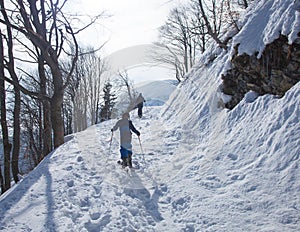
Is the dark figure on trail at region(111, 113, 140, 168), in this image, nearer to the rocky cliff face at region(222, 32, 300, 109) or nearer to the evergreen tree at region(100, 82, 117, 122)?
the rocky cliff face at region(222, 32, 300, 109)

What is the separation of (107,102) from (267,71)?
3165 cm

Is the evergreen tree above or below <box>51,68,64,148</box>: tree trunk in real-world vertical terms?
above

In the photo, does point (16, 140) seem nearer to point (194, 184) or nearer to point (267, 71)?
point (194, 184)

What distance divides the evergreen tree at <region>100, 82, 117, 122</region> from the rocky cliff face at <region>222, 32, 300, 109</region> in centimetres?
2888

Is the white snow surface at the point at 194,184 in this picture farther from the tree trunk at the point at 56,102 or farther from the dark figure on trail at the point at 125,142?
the tree trunk at the point at 56,102

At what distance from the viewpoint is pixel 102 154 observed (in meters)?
8.02

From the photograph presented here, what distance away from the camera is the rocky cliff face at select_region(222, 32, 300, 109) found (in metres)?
5.46


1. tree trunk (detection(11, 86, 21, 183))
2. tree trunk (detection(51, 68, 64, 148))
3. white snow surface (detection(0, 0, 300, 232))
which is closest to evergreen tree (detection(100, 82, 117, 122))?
tree trunk (detection(11, 86, 21, 183))

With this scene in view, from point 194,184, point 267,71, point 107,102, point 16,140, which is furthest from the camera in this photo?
point 107,102

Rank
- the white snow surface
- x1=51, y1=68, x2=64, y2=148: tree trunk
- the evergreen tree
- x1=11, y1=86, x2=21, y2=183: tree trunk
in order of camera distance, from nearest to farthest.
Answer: the white snow surface, x1=51, y1=68, x2=64, y2=148: tree trunk, x1=11, y1=86, x2=21, y2=183: tree trunk, the evergreen tree

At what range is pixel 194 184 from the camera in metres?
5.00

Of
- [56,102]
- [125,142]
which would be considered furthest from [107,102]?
[125,142]

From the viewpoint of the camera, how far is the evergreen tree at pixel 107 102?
3516 cm

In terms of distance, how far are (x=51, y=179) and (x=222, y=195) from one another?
153 inches
